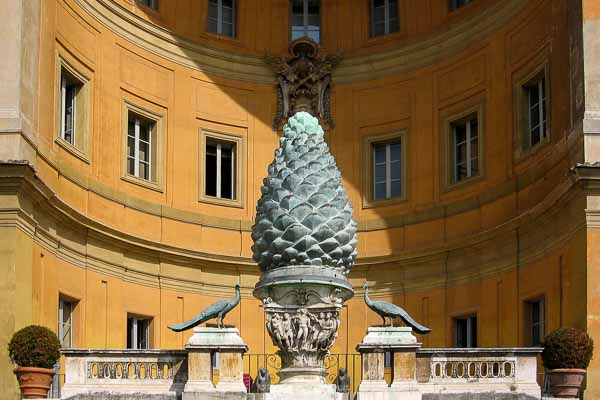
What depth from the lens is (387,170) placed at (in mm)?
33656

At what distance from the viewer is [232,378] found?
773 inches

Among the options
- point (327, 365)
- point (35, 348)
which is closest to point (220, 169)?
point (327, 365)

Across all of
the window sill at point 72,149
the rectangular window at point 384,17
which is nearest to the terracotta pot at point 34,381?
the window sill at point 72,149

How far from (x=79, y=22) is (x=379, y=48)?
7.20m

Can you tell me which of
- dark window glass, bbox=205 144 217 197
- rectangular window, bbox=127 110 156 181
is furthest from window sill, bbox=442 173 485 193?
rectangular window, bbox=127 110 156 181

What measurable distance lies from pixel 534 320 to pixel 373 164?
6.40 metres

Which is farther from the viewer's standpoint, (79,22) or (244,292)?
(244,292)

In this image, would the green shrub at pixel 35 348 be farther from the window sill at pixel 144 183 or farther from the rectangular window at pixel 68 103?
the window sill at pixel 144 183

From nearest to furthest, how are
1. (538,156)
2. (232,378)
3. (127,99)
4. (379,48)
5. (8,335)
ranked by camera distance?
(232,378)
(8,335)
(538,156)
(127,99)
(379,48)

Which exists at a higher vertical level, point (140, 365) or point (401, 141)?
point (401, 141)

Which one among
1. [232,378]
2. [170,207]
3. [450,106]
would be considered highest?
[450,106]

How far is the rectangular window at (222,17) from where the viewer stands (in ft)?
112

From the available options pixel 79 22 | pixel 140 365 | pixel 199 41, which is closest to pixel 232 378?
pixel 140 365

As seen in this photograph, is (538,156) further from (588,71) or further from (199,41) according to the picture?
(199,41)
